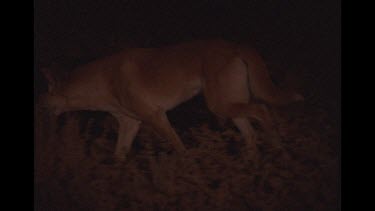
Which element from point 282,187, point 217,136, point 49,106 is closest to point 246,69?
point 217,136

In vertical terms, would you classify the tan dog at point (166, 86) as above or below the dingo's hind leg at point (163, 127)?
above

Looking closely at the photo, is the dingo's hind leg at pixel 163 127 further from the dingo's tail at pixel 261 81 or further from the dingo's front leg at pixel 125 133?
the dingo's tail at pixel 261 81

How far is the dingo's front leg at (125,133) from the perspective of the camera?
3.65 m

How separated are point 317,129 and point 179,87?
3.64 ft

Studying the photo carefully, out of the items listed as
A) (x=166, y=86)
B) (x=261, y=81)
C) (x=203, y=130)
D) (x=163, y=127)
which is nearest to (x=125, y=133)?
(x=163, y=127)

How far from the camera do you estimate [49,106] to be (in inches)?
149

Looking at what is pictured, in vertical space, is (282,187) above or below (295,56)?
below

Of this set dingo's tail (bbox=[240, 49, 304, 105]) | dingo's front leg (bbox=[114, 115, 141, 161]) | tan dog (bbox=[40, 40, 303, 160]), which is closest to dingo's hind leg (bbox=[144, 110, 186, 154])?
tan dog (bbox=[40, 40, 303, 160])

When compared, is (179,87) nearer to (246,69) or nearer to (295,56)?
(246,69)

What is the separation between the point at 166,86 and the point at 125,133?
546mm

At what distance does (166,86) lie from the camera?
367cm

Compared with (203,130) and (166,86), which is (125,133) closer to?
(166,86)

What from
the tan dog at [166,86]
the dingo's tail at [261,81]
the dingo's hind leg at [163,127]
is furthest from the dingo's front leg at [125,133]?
the dingo's tail at [261,81]

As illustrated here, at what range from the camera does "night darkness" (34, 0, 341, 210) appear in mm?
3168
